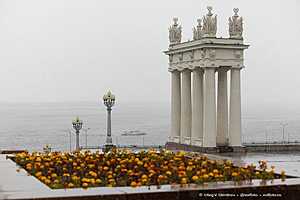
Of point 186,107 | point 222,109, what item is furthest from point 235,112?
point 186,107

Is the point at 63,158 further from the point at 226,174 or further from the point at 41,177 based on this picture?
the point at 226,174

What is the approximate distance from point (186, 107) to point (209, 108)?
3596 mm

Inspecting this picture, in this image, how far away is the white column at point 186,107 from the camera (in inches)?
1531

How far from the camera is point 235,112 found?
120 feet

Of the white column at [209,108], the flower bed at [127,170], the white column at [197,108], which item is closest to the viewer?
the flower bed at [127,170]

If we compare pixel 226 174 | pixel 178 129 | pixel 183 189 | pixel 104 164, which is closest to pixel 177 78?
pixel 178 129

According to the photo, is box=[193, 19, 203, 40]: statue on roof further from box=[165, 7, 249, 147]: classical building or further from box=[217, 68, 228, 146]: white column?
box=[217, 68, 228, 146]: white column

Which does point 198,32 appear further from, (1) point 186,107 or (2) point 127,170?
(2) point 127,170

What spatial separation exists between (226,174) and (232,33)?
21.3 meters

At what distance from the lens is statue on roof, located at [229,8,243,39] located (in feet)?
120

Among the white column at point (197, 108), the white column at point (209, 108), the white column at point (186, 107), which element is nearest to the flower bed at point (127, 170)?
the white column at point (209, 108)

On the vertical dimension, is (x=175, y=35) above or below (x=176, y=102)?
above

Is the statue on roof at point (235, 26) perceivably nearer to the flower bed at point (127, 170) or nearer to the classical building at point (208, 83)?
the classical building at point (208, 83)

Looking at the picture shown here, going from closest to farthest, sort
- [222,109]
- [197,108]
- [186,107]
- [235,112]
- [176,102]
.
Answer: [235,112]
[197,108]
[222,109]
[186,107]
[176,102]
